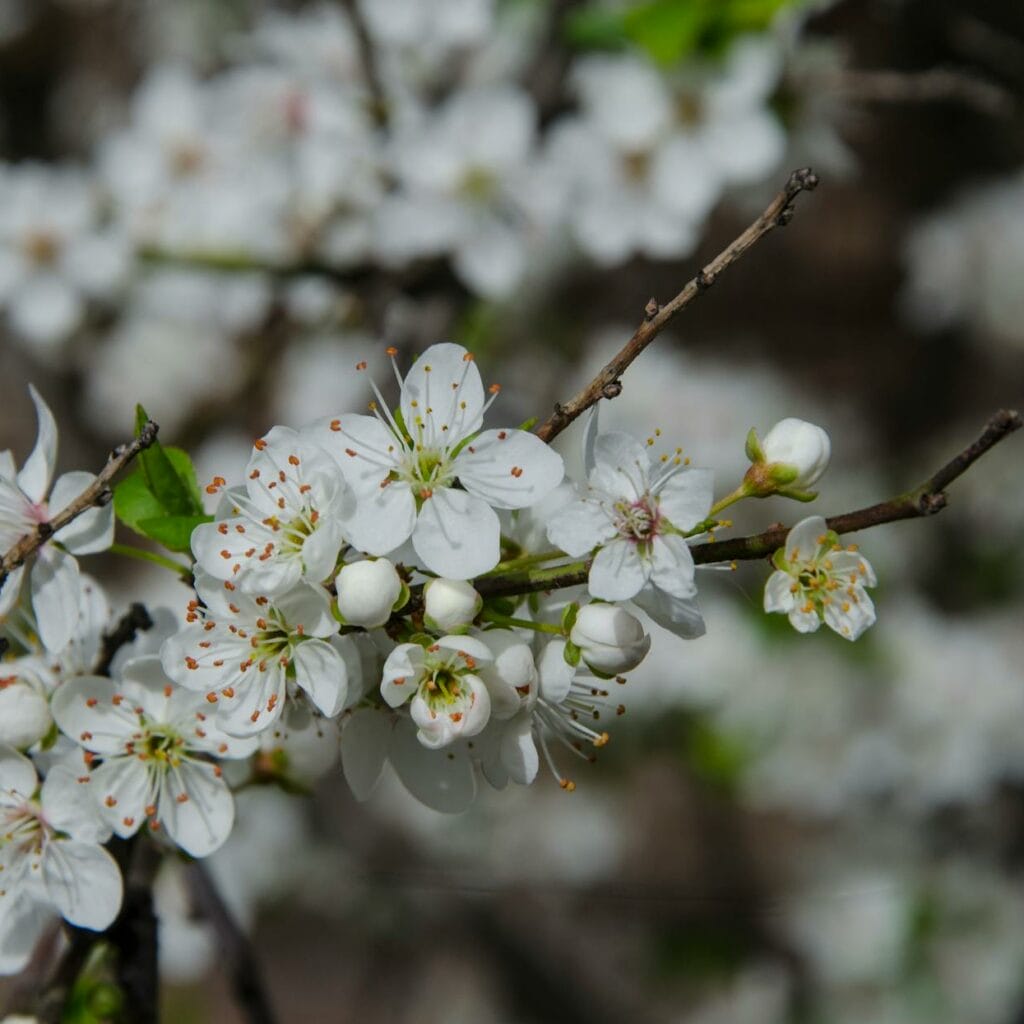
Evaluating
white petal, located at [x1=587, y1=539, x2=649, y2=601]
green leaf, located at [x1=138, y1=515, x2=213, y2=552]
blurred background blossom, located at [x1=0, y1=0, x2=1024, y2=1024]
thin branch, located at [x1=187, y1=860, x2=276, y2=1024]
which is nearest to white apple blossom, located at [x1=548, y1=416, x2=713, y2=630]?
white petal, located at [x1=587, y1=539, x2=649, y2=601]

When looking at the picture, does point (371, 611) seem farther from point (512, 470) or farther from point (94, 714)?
point (94, 714)

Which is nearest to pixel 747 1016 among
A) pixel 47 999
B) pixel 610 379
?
pixel 47 999

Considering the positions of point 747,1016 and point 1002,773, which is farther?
point 747,1016

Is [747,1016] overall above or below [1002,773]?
below

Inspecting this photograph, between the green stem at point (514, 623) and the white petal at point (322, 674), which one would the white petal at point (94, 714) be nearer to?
the white petal at point (322, 674)

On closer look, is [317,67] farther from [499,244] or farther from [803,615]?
[803,615]

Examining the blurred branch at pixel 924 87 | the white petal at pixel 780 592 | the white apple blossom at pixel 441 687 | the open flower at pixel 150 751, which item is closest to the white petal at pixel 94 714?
the open flower at pixel 150 751

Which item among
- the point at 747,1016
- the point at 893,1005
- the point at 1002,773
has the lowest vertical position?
the point at 747,1016
